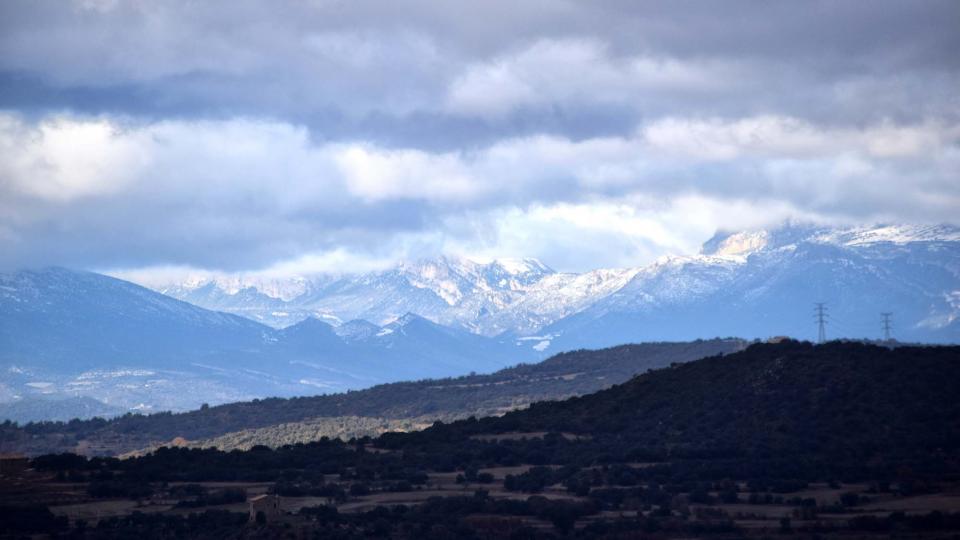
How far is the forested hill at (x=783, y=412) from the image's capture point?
4938 inches

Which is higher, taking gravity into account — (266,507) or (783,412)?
(783,412)

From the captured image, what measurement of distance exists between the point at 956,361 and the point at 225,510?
6173cm

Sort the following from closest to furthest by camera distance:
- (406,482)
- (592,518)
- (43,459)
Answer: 1. (592,518)
2. (406,482)
3. (43,459)

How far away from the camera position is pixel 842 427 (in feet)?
426

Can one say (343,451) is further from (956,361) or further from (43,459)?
(956,361)

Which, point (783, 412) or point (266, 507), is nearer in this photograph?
point (266, 507)

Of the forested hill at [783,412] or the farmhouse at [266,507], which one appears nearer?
the farmhouse at [266,507]

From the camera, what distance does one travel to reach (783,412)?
445 ft

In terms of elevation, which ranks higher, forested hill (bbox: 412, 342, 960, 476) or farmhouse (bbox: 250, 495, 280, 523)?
forested hill (bbox: 412, 342, 960, 476)

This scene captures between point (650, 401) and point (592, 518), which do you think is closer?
point (592, 518)

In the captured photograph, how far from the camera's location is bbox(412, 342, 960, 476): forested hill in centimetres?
12544

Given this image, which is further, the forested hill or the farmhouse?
the forested hill

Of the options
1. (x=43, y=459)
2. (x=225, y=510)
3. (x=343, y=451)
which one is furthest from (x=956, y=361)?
(x=43, y=459)

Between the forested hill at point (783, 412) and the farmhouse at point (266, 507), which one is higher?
the forested hill at point (783, 412)
